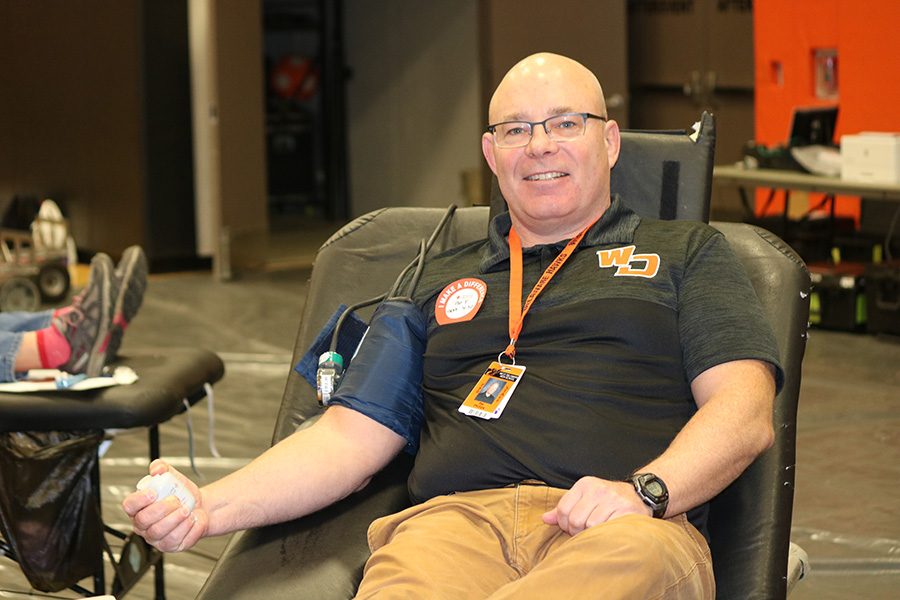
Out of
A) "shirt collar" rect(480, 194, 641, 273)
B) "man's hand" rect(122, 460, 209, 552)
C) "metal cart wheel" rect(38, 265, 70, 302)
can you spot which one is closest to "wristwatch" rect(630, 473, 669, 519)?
"shirt collar" rect(480, 194, 641, 273)

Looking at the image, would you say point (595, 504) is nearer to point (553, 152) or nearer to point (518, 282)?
point (518, 282)

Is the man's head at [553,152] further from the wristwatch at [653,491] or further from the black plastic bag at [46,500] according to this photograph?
the black plastic bag at [46,500]

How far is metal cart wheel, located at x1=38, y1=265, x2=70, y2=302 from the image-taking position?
6.00 meters

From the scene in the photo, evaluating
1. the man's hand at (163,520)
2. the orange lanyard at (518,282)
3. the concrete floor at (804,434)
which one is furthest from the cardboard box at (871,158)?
the man's hand at (163,520)

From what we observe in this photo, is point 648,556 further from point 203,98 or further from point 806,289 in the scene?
point 203,98

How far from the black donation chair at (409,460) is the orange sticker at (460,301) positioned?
245 millimetres

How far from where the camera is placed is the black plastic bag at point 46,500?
2.61 m

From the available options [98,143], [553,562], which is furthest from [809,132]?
[553,562]

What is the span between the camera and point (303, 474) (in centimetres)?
191

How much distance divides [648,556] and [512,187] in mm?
773

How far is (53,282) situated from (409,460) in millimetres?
4313

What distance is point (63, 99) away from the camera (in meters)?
7.20

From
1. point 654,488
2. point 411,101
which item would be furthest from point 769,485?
point 411,101

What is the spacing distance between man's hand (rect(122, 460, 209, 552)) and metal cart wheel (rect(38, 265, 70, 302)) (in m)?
4.45
